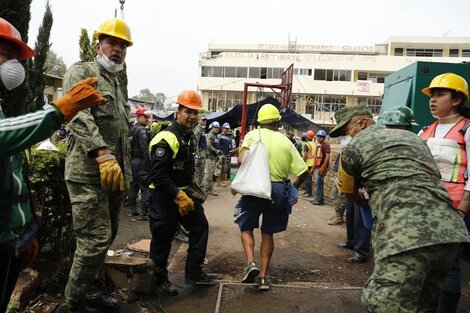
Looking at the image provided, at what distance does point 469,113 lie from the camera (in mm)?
2928

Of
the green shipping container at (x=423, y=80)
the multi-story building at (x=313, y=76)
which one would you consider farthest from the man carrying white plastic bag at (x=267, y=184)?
the multi-story building at (x=313, y=76)

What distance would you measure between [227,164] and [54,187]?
10120mm

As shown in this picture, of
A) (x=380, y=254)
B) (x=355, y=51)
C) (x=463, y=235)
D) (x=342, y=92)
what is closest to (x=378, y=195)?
(x=380, y=254)

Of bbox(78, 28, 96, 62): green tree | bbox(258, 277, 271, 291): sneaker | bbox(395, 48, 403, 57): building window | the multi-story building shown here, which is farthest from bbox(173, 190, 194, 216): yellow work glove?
bbox(395, 48, 403, 57): building window

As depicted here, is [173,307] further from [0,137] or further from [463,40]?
[463,40]

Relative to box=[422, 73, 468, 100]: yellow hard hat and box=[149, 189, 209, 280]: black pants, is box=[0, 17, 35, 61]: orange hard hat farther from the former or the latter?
box=[422, 73, 468, 100]: yellow hard hat

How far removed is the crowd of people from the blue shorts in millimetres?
11

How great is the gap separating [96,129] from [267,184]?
176 cm

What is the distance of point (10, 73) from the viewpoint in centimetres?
165

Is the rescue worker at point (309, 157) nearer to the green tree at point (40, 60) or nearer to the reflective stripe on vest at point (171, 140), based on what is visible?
the green tree at point (40, 60)

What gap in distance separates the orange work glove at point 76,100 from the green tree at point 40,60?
5321 mm

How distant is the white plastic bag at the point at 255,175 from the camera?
11.6 feet

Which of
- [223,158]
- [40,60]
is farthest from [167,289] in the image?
[223,158]

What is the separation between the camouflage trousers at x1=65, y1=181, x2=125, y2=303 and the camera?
2520 millimetres
